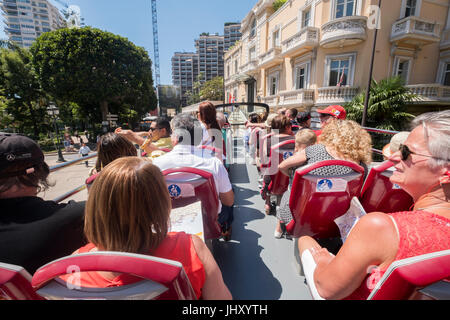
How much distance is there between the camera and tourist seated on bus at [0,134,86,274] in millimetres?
Result: 912

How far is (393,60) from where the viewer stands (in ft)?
38.8

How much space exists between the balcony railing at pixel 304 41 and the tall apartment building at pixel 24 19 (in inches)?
4171

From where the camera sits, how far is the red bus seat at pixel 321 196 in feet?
4.90

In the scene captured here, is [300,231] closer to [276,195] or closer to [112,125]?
[276,195]

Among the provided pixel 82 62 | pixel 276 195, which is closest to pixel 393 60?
pixel 276 195

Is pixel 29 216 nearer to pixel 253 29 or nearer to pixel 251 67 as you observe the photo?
pixel 251 67

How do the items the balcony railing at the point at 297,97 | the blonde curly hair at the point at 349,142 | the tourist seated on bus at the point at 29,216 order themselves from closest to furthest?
1. the tourist seated on bus at the point at 29,216
2. the blonde curly hair at the point at 349,142
3. the balcony railing at the point at 297,97

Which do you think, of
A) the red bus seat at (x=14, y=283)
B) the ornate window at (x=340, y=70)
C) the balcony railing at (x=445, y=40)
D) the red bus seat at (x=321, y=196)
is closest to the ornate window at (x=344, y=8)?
the ornate window at (x=340, y=70)

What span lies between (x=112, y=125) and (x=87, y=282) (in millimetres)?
21293

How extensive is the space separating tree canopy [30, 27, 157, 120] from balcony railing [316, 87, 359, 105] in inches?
667

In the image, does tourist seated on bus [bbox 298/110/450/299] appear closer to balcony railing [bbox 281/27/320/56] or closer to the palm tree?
the palm tree

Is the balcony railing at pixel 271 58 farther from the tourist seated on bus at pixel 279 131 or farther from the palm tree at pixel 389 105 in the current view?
the tourist seated on bus at pixel 279 131

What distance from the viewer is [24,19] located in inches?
3182

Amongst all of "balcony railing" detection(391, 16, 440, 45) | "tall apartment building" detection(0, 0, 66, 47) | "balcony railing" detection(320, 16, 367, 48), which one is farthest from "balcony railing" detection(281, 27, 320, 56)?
"tall apartment building" detection(0, 0, 66, 47)
